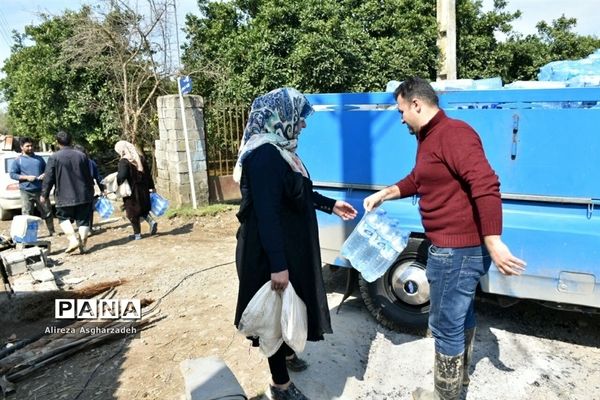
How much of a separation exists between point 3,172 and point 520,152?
1037 centimetres

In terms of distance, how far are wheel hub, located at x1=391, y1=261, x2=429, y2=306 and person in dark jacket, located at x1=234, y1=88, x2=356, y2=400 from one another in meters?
1.02

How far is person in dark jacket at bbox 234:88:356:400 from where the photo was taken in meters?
2.32

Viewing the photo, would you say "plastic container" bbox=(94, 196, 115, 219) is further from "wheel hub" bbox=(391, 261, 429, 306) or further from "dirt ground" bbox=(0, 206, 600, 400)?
"wheel hub" bbox=(391, 261, 429, 306)

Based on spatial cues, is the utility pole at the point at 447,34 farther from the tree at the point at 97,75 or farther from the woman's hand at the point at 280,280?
the woman's hand at the point at 280,280

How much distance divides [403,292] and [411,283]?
0.10 meters

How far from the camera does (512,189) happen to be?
3.00 m

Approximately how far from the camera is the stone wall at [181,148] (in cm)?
859

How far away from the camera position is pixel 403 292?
3.46 m

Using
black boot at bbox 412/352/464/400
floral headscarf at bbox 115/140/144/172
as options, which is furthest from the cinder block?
black boot at bbox 412/352/464/400

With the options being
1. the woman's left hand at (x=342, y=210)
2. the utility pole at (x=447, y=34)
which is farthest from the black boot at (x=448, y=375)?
the utility pole at (x=447, y=34)

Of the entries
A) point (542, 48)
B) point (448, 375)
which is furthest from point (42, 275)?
point (542, 48)

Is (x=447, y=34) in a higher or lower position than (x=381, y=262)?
higher

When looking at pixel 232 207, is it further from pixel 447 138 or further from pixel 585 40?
pixel 585 40

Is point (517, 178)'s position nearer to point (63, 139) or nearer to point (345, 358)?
point (345, 358)
